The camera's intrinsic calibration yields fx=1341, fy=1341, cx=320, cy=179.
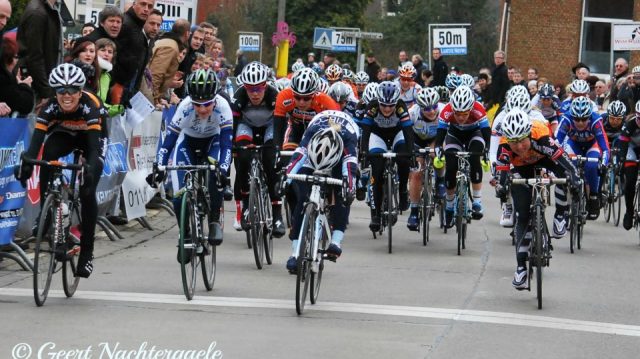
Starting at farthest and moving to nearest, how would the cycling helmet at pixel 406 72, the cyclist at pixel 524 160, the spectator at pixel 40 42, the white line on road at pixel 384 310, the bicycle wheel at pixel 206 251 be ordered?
the cycling helmet at pixel 406 72 < the spectator at pixel 40 42 < the cyclist at pixel 524 160 < the bicycle wheel at pixel 206 251 < the white line on road at pixel 384 310

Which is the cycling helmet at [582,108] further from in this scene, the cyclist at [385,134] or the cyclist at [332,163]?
the cyclist at [332,163]

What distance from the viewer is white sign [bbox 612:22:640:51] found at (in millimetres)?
32125

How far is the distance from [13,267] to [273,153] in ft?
11.6

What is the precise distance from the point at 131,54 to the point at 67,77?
4912 mm

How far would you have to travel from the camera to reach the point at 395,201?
15867 millimetres

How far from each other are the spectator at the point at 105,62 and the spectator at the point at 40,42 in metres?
0.76

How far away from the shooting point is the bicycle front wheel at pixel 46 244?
10258mm

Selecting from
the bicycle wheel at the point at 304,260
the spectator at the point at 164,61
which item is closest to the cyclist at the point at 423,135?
the spectator at the point at 164,61

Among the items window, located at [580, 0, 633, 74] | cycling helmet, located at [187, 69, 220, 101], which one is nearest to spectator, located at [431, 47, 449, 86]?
window, located at [580, 0, 633, 74]

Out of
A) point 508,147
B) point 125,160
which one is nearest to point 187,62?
point 125,160

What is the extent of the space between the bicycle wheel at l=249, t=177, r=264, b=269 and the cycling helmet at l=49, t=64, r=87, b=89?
3.12 m

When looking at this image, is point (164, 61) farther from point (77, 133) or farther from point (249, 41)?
point (249, 41)

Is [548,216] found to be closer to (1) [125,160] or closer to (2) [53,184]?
(1) [125,160]

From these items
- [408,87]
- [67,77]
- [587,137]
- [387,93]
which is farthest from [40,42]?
[408,87]
